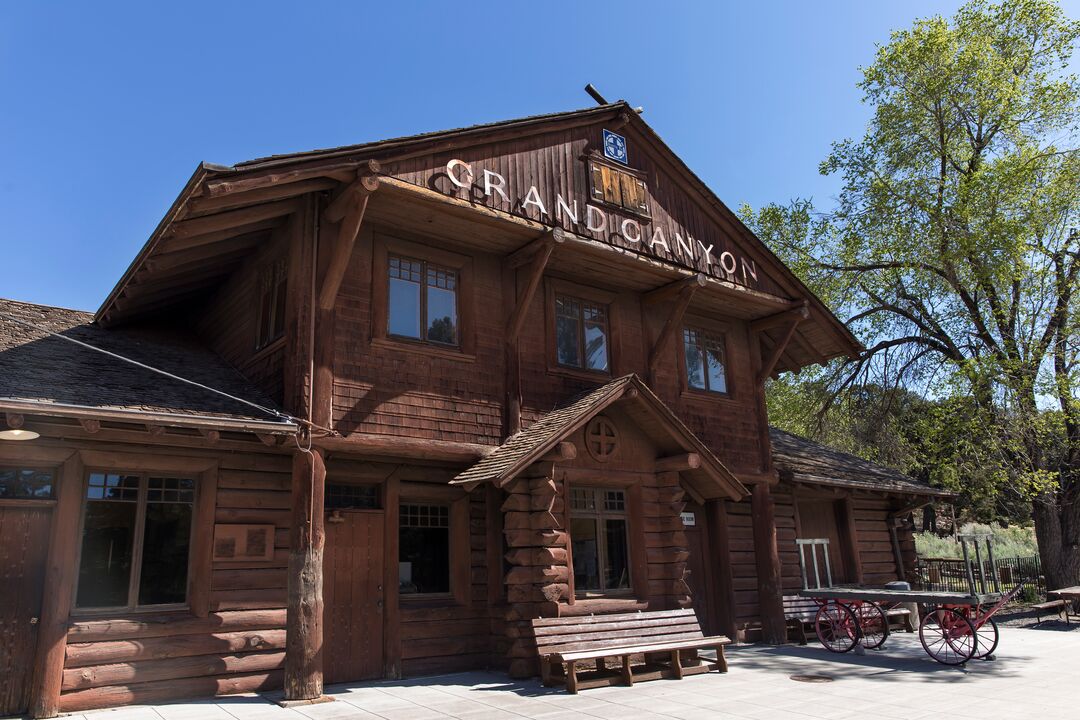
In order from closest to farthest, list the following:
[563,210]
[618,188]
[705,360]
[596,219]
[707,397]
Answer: [563,210]
[596,219]
[618,188]
[707,397]
[705,360]

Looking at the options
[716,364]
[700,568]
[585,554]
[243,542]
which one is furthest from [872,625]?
[243,542]

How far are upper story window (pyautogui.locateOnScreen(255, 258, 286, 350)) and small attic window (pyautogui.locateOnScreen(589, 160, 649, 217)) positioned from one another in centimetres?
529

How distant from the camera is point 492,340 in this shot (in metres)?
12.1

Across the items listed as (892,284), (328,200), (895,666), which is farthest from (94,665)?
(892,284)

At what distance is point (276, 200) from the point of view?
1041 centimetres

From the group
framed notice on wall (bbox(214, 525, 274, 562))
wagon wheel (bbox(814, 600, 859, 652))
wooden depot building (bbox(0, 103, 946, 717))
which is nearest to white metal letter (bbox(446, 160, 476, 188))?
wooden depot building (bbox(0, 103, 946, 717))

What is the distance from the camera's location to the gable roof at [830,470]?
15818 millimetres

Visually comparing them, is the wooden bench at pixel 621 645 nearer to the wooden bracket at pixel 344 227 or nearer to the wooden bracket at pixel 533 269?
the wooden bracket at pixel 533 269

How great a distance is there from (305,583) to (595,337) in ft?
21.8

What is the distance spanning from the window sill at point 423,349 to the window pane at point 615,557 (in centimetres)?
346

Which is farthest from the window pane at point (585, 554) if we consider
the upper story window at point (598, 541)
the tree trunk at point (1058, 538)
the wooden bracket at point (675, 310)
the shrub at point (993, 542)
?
the shrub at point (993, 542)

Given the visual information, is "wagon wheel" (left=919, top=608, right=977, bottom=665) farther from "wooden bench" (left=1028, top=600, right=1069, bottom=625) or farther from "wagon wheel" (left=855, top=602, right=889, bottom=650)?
"wooden bench" (left=1028, top=600, right=1069, bottom=625)

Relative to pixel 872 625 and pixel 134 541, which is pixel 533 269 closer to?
pixel 134 541

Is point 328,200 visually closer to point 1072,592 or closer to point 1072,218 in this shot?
point 1072,592
